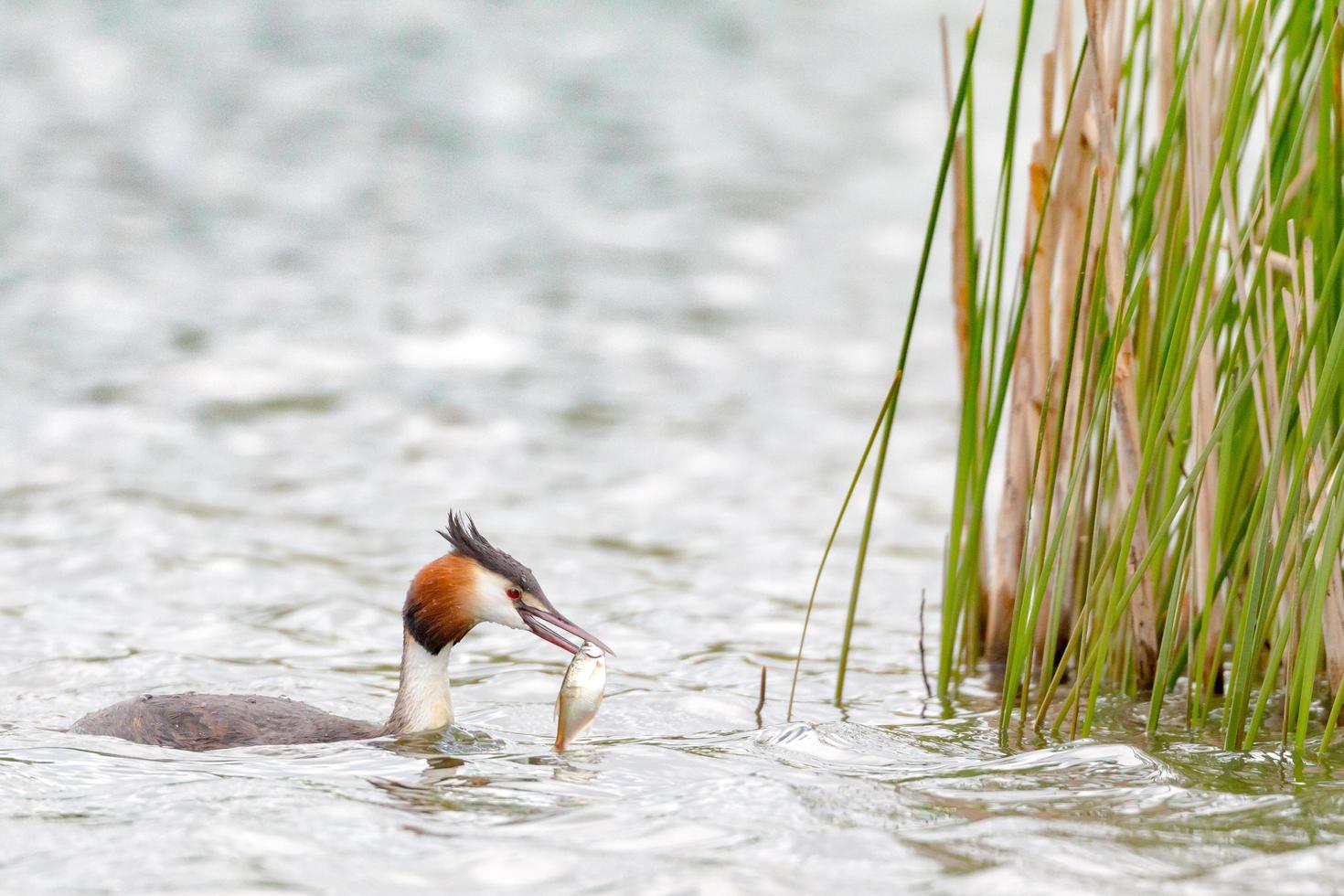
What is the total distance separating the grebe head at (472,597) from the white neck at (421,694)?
4cm

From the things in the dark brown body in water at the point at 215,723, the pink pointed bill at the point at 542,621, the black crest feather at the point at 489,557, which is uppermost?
the black crest feather at the point at 489,557

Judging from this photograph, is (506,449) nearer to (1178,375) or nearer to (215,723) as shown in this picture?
(215,723)

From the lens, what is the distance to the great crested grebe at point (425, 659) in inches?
210

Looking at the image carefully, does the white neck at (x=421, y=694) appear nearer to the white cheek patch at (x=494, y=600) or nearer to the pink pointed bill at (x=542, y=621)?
the white cheek patch at (x=494, y=600)

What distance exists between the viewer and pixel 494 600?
5531mm

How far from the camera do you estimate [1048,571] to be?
14.8ft

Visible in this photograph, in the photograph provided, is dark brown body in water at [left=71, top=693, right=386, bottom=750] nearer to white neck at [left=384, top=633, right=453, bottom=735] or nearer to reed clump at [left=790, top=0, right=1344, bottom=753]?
white neck at [left=384, top=633, right=453, bottom=735]

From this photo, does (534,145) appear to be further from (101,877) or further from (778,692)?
(101,877)

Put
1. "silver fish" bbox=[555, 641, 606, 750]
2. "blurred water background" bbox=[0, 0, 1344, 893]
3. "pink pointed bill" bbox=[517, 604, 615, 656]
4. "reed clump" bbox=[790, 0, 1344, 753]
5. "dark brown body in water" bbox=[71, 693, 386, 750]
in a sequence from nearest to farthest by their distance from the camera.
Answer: "blurred water background" bbox=[0, 0, 1344, 893] < "reed clump" bbox=[790, 0, 1344, 753] < "silver fish" bbox=[555, 641, 606, 750] < "dark brown body in water" bbox=[71, 693, 386, 750] < "pink pointed bill" bbox=[517, 604, 615, 656]

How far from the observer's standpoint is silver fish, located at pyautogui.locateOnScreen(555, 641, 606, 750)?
5.08 meters

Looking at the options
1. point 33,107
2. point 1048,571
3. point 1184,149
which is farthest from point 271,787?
point 33,107

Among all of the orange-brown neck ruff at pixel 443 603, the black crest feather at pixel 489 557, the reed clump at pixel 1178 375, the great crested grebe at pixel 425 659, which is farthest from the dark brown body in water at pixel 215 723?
the reed clump at pixel 1178 375

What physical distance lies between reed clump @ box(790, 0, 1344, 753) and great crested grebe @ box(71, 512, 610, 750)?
118 cm

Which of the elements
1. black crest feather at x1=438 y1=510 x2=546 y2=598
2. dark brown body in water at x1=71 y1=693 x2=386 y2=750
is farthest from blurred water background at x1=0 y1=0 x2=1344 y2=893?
black crest feather at x1=438 y1=510 x2=546 y2=598
